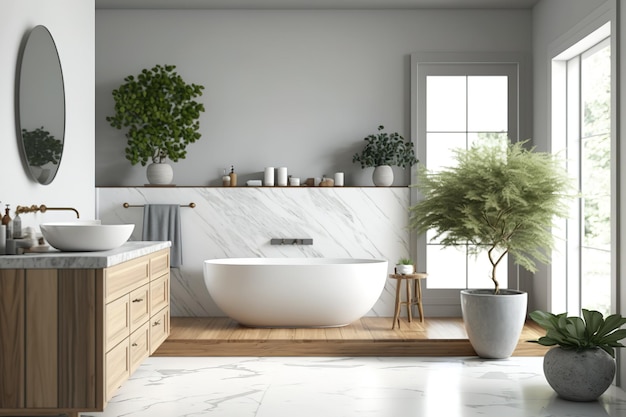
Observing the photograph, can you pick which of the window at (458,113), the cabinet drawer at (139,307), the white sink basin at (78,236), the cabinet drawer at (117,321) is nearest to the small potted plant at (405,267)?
the window at (458,113)

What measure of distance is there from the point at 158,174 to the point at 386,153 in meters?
1.98

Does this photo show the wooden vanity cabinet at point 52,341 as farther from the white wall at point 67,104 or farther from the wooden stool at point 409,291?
the wooden stool at point 409,291

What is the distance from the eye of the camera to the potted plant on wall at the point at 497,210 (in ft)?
15.5

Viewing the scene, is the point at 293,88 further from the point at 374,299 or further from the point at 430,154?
the point at 374,299

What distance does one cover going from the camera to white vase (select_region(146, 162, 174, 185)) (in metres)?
6.18

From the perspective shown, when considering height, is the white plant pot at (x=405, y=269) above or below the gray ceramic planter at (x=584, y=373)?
above

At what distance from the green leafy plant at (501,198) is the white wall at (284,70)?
157 cm

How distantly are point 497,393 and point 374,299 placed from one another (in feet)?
5.40

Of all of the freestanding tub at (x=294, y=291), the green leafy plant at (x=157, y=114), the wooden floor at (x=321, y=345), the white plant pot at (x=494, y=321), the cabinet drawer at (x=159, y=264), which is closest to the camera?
the cabinet drawer at (x=159, y=264)

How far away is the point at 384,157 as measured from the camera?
6.22 metres

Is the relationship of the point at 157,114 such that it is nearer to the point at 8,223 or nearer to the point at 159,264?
the point at 159,264

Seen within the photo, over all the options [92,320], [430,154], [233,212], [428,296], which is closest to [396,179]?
[430,154]

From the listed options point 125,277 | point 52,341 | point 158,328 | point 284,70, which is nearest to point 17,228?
point 125,277

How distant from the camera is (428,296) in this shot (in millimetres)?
6359
